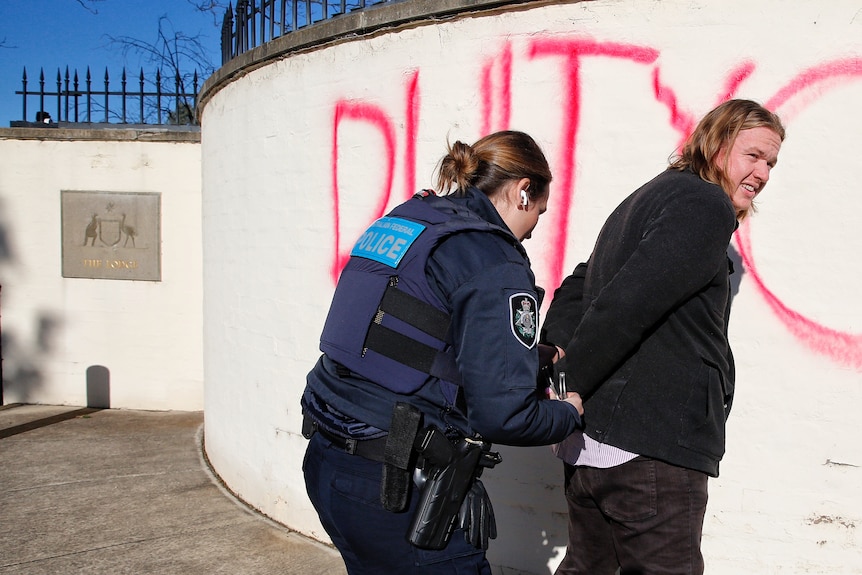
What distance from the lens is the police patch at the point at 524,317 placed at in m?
1.67

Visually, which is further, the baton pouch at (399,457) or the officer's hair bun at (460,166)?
the officer's hair bun at (460,166)

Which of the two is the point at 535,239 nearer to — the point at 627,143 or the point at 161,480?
the point at 627,143

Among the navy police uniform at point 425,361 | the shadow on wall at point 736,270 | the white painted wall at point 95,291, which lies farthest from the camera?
the white painted wall at point 95,291

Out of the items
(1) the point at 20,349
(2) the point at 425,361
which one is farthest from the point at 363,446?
(1) the point at 20,349

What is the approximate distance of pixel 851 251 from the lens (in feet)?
8.78

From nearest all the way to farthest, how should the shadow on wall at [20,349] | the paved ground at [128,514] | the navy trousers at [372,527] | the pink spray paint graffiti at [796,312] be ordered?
the navy trousers at [372,527], the pink spray paint graffiti at [796,312], the paved ground at [128,514], the shadow on wall at [20,349]

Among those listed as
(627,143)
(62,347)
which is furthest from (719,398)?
(62,347)

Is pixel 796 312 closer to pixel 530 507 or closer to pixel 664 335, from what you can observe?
pixel 664 335

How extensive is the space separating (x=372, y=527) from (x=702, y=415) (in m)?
A: 0.84

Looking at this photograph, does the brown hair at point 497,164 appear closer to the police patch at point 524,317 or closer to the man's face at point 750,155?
the police patch at point 524,317

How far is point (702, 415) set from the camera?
1915 mm

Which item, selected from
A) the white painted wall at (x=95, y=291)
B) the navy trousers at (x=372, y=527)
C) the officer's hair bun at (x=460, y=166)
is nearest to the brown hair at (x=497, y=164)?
the officer's hair bun at (x=460, y=166)

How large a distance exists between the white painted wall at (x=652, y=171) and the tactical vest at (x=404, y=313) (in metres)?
1.35

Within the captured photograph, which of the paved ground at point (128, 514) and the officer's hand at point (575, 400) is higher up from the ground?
the officer's hand at point (575, 400)
